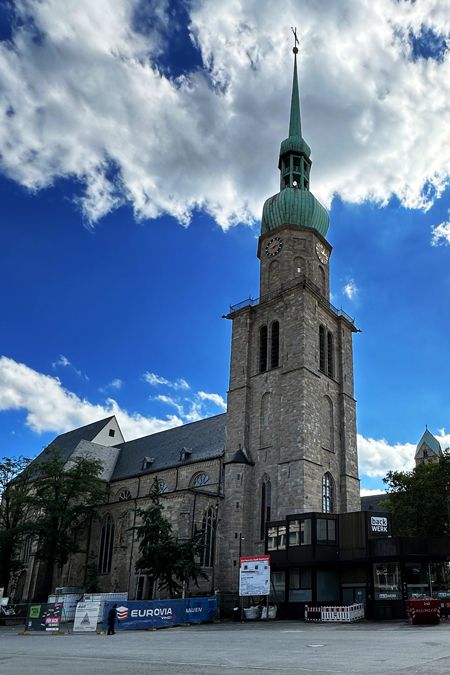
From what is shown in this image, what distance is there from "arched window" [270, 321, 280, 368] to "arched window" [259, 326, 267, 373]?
0.90 metres

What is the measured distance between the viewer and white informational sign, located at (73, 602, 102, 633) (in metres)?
28.5

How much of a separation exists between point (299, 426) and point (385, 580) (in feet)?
40.2

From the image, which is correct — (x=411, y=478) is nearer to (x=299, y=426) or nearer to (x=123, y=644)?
(x=299, y=426)

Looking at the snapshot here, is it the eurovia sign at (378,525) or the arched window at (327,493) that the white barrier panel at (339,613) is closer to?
the eurovia sign at (378,525)

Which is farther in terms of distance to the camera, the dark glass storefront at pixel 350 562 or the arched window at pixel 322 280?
the arched window at pixel 322 280

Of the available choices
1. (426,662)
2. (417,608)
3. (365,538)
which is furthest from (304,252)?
(426,662)

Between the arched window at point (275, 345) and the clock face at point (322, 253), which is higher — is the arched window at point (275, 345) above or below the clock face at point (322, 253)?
below

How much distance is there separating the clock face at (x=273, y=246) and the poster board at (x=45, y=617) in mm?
31183

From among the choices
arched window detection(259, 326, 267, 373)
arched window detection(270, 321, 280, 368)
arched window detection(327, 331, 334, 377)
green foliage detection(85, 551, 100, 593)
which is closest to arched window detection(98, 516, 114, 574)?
green foliage detection(85, 551, 100, 593)

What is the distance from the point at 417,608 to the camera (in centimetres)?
2366

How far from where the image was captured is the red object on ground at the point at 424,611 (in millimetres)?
23297

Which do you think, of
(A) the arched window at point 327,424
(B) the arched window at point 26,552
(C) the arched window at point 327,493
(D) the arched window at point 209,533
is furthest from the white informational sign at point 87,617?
(B) the arched window at point 26,552

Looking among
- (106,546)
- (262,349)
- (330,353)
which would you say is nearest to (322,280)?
(330,353)

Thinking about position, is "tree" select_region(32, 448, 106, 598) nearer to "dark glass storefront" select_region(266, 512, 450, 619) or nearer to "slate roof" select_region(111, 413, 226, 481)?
"slate roof" select_region(111, 413, 226, 481)
